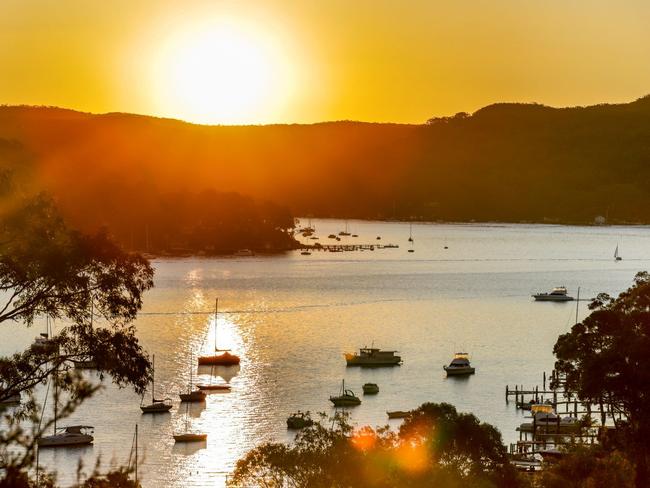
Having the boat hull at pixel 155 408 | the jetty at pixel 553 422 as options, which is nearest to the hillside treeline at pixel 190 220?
the jetty at pixel 553 422

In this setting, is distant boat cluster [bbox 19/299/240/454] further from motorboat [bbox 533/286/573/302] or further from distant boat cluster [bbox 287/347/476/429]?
motorboat [bbox 533/286/573/302]

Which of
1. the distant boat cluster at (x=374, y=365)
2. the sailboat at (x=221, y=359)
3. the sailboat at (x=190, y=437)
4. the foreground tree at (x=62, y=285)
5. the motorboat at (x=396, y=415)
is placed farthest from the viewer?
the sailboat at (x=221, y=359)

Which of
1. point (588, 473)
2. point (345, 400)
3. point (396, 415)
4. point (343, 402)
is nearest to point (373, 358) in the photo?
point (345, 400)

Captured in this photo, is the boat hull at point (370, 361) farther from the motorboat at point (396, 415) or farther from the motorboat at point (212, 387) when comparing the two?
the motorboat at point (396, 415)

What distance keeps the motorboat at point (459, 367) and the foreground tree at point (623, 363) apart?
30940 mm

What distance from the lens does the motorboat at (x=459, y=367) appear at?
217 feet

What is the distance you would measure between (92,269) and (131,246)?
15466 centimetres

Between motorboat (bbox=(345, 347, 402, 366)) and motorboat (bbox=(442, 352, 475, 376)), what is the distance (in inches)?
180

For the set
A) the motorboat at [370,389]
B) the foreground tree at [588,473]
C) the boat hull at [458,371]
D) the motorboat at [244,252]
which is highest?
the motorboat at [244,252]

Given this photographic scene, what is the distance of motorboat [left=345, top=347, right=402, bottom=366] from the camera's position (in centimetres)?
6931

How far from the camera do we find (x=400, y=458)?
1077 inches

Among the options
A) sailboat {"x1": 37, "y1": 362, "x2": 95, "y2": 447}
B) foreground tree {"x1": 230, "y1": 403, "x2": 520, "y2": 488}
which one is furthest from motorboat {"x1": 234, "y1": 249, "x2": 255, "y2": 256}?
foreground tree {"x1": 230, "y1": 403, "x2": 520, "y2": 488}

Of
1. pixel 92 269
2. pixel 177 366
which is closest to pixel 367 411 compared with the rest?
pixel 177 366

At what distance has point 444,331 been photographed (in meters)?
87.7
